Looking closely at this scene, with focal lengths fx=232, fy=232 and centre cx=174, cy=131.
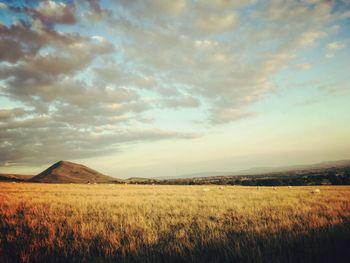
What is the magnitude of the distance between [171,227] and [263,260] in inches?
141

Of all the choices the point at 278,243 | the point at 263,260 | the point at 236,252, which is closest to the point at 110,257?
the point at 236,252

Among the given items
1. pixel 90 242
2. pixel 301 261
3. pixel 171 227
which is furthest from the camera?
pixel 171 227

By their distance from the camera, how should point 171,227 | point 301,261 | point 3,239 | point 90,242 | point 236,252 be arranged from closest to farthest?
point 301,261 < point 236,252 < point 90,242 < point 3,239 < point 171,227

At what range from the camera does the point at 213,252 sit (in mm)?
4473

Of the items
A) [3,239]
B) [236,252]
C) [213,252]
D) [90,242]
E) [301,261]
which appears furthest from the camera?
[3,239]

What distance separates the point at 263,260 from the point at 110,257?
275 centimetres

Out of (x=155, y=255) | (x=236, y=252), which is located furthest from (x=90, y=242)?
(x=236, y=252)

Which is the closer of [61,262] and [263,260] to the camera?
[263,260]

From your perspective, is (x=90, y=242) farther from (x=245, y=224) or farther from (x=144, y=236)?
(x=245, y=224)

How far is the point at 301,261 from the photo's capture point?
3.65 metres

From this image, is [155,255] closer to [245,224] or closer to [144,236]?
[144,236]

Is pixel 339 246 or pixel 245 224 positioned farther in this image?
pixel 245 224

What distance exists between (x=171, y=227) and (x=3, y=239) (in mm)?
4417

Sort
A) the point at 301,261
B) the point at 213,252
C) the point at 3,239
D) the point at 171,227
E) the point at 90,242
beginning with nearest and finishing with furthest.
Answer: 1. the point at 301,261
2. the point at 213,252
3. the point at 90,242
4. the point at 3,239
5. the point at 171,227
